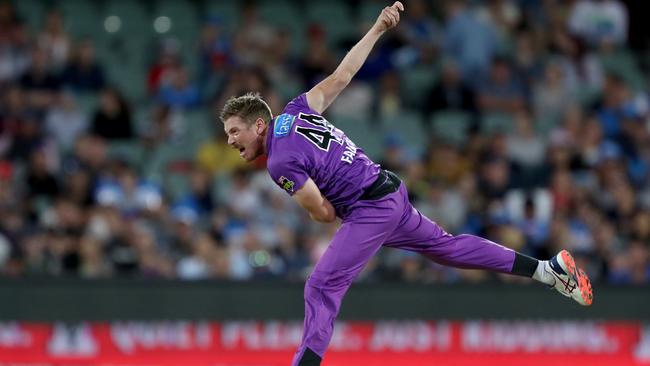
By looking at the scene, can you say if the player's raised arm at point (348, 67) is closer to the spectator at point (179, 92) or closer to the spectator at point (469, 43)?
the spectator at point (179, 92)

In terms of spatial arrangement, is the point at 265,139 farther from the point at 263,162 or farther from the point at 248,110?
the point at 263,162

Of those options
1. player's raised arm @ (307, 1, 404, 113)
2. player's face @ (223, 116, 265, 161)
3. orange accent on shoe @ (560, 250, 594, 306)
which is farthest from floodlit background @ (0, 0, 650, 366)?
player's face @ (223, 116, 265, 161)

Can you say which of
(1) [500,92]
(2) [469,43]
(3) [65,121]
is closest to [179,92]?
(3) [65,121]

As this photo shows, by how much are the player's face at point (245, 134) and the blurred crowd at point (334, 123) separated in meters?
5.09

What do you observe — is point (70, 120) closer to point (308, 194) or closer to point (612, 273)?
point (612, 273)

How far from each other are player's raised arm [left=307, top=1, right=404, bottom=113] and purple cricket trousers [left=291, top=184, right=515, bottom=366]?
0.84 meters

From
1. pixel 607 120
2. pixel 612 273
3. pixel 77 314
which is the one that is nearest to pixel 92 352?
pixel 77 314

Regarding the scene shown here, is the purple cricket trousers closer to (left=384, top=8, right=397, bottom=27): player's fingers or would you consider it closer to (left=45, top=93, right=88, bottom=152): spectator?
(left=384, top=8, right=397, bottom=27): player's fingers

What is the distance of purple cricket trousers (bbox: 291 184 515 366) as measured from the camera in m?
8.71

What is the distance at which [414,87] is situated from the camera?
1714cm

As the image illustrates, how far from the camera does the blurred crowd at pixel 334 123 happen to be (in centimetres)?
1401

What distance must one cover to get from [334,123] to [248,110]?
23.4 feet

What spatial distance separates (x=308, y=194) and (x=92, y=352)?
550 centimetres

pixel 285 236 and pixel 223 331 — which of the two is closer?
pixel 223 331
